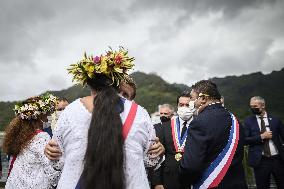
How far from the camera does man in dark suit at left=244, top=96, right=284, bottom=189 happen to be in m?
7.28

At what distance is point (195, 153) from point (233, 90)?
339 ft

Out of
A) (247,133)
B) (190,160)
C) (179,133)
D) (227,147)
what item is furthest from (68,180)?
(247,133)

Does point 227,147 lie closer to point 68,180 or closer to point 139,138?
point 139,138

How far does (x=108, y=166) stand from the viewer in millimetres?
2402

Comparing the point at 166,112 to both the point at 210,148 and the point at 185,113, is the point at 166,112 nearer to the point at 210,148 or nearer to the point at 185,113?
the point at 185,113

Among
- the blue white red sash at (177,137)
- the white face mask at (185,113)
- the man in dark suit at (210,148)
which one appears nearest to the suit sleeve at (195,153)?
the man in dark suit at (210,148)

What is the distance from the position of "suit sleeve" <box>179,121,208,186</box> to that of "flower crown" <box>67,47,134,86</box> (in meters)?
1.26

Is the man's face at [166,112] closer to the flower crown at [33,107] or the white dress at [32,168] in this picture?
the flower crown at [33,107]

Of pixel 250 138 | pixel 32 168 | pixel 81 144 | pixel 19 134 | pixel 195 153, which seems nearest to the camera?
pixel 81 144

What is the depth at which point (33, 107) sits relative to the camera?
4531 millimetres

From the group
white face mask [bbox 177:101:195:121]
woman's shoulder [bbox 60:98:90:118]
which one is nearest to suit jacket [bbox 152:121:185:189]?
white face mask [bbox 177:101:195:121]

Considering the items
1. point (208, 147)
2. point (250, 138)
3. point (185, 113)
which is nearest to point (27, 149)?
point (208, 147)

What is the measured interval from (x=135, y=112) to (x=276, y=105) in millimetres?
90211

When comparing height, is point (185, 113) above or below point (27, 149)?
above
